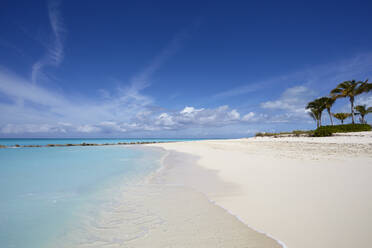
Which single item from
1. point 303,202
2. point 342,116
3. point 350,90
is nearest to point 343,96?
point 350,90

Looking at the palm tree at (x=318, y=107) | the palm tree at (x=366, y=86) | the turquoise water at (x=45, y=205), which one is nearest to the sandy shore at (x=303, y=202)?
the turquoise water at (x=45, y=205)

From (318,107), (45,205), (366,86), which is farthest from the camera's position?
(318,107)

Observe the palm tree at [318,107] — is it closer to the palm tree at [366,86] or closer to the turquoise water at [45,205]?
the palm tree at [366,86]

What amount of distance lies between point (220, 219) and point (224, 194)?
4.24 ft

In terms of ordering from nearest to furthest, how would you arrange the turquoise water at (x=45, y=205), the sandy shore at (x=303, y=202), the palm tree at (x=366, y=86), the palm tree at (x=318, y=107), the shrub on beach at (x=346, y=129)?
the sandy shore at (x=303, y=202) < the turquoise water at (x=45, y=205) < the shrub on beach at (x=346, y=129) < the palm tree at (x=366, y=86) < the palm tree at (x=318, y=107)

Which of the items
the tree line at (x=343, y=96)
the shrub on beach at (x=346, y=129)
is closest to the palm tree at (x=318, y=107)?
the tree line at (x=343, y=96)

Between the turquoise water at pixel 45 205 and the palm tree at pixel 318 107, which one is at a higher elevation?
the palm tree at pixel 318 107

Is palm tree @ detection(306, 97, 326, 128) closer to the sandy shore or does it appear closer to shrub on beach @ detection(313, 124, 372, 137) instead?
shrub on beach @ detection(313, 124, 372, 137)

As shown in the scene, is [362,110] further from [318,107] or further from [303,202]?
[303,202]

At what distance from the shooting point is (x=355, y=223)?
241cm

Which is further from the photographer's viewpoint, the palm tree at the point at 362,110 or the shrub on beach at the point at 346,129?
the palm tree at the point at 362,110

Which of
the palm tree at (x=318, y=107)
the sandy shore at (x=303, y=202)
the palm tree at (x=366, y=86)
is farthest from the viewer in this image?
the palm tree at (x=318, y=107)

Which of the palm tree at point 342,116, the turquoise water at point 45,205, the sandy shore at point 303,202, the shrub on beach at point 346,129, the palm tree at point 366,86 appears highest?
the palm tree at point 366,86

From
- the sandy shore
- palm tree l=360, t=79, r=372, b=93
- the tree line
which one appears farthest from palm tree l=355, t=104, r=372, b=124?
the sandy shore
